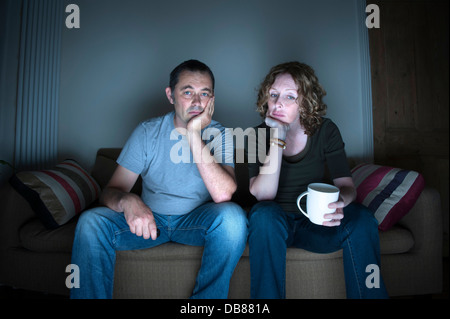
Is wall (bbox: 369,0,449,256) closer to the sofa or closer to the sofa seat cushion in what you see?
the sofa

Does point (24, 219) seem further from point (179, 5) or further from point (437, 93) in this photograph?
point (437, 93)

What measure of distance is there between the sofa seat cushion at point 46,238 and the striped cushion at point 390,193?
1.51 m

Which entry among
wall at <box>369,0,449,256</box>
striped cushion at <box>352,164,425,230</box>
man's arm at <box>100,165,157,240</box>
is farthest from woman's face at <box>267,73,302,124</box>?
wall at <box>369,0,449,256</box>

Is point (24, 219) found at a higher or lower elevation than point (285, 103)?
lower

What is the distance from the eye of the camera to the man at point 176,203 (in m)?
0.99

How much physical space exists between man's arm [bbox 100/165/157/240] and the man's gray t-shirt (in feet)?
0.39

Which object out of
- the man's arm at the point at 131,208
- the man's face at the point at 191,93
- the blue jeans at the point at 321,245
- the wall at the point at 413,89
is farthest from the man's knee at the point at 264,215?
the wall at the point at 413,89

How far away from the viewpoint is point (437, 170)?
201cm

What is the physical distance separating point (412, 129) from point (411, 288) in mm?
1314

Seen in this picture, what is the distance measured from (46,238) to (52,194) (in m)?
0.21

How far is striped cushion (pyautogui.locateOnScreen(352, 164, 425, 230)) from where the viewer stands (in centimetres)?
128

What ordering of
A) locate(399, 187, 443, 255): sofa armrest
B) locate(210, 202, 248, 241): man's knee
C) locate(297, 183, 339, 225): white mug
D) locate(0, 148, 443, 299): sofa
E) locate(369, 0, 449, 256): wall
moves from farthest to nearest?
locate(369, 0, 449, 256): wall
locate(399, 187, 443, 255): sofa armrest
locate(0, 148, 443, 299): sofa
locate(210, 202, 248, 241): man's knee
locate(297, 183, 339, 225): white mug
